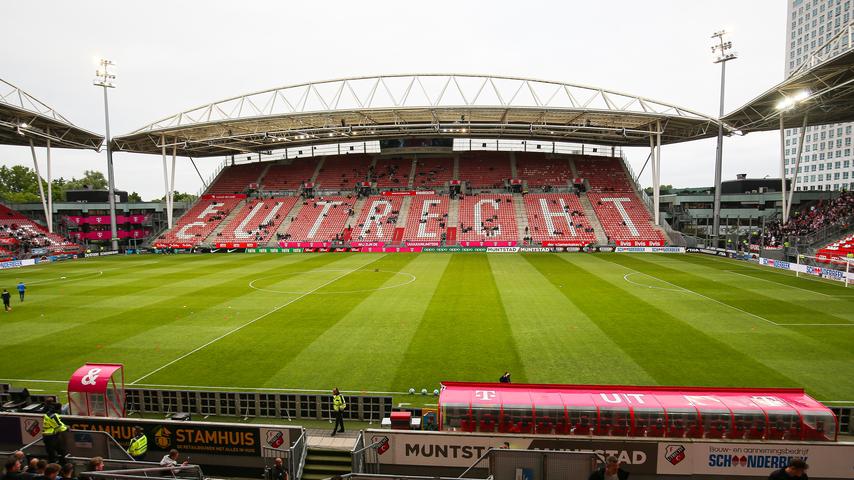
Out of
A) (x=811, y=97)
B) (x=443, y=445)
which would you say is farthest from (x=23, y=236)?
(x=811, y=97)

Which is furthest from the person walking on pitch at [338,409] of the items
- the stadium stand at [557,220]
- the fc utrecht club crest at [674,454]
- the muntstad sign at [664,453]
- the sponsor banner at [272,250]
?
the sponsor banner at [272,250]

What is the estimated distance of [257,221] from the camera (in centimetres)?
5981

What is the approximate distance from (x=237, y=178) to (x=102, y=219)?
19.8m

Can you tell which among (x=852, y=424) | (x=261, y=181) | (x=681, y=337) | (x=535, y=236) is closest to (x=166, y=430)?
(x=852, y=424)

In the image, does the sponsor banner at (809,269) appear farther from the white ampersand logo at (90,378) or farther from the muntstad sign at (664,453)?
the white ampersand logo at (90,378)

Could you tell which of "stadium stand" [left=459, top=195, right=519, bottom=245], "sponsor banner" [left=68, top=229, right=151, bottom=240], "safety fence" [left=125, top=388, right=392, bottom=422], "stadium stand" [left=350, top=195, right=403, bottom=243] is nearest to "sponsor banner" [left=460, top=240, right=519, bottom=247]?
"stadium stand" [left=459, top=195, right=519, bottom=245]

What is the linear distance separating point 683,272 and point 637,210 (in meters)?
24.5

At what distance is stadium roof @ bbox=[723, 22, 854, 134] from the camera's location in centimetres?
3048

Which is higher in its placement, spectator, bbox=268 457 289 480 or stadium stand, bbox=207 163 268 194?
stadium stand, bbox=207 163 268 194

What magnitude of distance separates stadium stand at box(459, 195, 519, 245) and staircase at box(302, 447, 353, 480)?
4225cm

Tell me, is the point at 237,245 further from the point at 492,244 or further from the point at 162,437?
the point at 162,437

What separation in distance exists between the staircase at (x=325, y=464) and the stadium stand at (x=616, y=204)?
47554 millimetres

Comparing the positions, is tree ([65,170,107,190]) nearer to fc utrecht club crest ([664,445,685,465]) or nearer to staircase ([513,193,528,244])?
staircase ([513,193,528,244])

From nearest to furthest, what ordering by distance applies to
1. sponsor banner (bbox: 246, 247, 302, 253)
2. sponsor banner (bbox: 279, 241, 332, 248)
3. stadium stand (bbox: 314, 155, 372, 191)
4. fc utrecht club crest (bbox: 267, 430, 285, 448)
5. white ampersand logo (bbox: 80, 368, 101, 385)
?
1. fc utrecht club crest (bbox: 267, 430, 285, 448)
2. white ampersand logo (bbox: 80, 368, 101, 385)
3. sponsor banner (bbox: 279, 241, 332, 248)
4. sponsor banner (bbox: 246, 247, 302, 253)
5. stadium stand (bbox: 314, 155, 372, 191)
